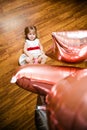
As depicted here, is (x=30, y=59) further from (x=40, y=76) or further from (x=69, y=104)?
Result: (x=69, y=104)

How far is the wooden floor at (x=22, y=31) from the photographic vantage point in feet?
6.89

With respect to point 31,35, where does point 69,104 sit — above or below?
below

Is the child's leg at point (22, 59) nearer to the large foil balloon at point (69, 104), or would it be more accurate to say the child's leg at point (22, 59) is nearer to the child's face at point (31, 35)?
the child's face at point (31, 35)

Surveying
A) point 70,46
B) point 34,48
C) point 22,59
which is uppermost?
point 70,46

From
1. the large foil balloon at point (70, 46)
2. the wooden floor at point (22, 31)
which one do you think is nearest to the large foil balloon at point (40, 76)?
the large foil balloon at point (70, 46)

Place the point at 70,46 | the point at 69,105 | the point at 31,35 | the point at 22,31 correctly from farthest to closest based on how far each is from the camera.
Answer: the point at 22,31
the point at 31,35
the point at 70,46
the point at 69,105

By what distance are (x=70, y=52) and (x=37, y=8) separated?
2283mm

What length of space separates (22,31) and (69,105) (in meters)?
2.30

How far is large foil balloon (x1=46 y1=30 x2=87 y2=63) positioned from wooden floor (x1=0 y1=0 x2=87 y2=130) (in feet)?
4.13

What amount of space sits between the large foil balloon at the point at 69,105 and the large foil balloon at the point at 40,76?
6.7 inches

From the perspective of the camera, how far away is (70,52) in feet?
2.94

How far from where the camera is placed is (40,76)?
2.60ft

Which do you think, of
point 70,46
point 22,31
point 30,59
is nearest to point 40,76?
point 70,46

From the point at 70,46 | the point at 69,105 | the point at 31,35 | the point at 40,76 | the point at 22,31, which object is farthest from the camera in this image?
the point at 22,31
